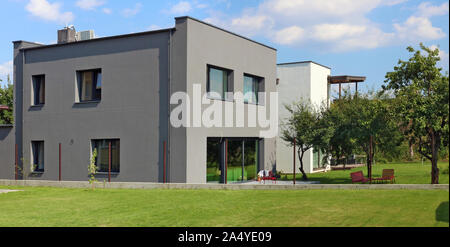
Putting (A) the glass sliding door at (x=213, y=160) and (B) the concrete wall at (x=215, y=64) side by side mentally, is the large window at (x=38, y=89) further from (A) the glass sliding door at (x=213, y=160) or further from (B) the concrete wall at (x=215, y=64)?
(A) the glass sliding door at (x=213, y=160)

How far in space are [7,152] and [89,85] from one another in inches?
266

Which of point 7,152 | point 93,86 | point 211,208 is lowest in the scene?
point 211,208

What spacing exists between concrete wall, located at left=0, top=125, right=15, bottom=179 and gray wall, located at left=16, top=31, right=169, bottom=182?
958mm

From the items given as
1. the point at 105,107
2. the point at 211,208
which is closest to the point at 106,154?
the point at 105,107

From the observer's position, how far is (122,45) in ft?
72.1

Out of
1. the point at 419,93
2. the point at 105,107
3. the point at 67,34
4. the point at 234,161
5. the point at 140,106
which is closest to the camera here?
the point at 419,93

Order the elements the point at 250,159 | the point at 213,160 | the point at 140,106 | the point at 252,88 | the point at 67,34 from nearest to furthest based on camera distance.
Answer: the point at 140,106 → the point at 213,160 → the point at 250,159 → the point at 252,88 → the point at 67,34

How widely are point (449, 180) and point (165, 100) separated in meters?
Result: 17.7

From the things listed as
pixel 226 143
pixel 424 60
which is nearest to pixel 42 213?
pixel 226 143

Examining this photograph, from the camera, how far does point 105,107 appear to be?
73.9ft

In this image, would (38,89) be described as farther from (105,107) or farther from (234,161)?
(234,161)

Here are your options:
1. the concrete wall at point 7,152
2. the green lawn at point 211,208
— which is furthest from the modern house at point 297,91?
the concrete wall at point 7,152

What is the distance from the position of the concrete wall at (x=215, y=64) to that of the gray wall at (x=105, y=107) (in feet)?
4.13
